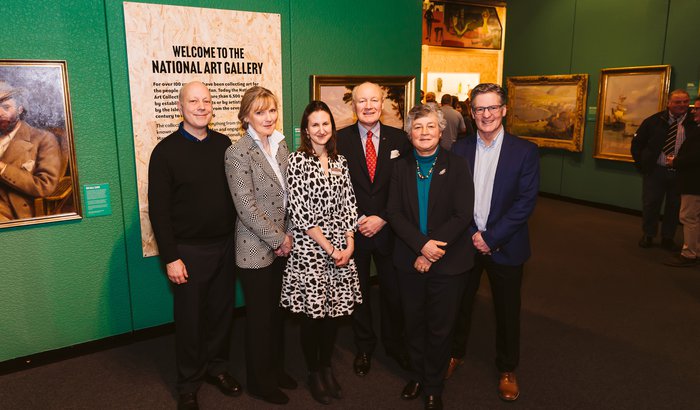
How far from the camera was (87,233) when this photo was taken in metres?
3.44

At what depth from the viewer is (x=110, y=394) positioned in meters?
3.06

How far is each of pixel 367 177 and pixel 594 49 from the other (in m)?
7.09

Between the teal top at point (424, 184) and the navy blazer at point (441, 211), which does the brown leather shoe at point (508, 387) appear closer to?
the navy blazer at point (441, 211)

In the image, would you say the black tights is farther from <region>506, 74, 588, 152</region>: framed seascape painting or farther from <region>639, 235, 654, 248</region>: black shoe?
<region>506, 74, 588, 152</region>: framed seascape painting

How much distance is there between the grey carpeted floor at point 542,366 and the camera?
9.81ft

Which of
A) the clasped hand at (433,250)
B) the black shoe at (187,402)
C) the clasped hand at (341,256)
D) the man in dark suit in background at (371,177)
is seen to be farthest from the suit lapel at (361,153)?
the black shoe at (187,402)

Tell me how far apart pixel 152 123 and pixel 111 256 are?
39.8 inches

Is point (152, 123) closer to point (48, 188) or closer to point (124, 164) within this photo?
point (124, 164)

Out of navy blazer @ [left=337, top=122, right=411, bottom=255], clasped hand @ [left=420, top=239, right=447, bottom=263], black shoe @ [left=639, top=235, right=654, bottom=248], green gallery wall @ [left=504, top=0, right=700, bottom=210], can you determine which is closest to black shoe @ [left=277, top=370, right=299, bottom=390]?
navy blazer @ [left=337, top=122, right=411, bottom=255]

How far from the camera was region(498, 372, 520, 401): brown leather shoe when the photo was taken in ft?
9.80

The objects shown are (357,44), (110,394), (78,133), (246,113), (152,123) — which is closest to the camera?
(246,113)

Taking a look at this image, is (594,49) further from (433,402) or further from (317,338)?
(317,338)

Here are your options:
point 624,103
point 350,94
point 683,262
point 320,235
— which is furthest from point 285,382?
point 624,103

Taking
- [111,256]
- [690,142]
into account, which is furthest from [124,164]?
[690,142]
